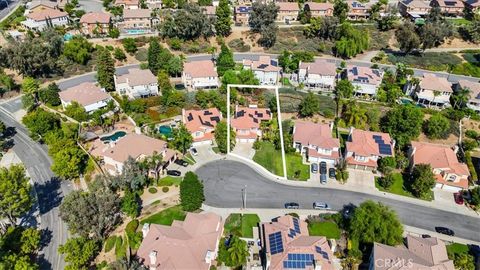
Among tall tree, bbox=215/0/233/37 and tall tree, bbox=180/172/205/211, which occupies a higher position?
tall tree, bbox=215/0/233/37

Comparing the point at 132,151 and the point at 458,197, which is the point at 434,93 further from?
the point at 132,151

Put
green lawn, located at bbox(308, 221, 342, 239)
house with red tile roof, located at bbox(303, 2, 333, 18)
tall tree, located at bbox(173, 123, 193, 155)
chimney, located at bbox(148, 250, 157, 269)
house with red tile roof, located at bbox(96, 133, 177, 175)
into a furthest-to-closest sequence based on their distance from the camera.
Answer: house with red tile roof, located at bbox(303, 2, 333, 18) < tall tree, located at bbox(173, 123, 193, 155) < house with red tile roof, located at bbox(96, 133, 177, 175) < green lawn, located at bbox(308, 221, 342, 239) < chimney, located at bbox(148, 250, 157, 269)

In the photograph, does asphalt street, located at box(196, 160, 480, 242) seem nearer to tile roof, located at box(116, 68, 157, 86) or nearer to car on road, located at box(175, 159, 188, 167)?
car on road, located at box(175, 159, 188, 167)

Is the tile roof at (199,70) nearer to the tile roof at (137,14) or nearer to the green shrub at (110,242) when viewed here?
the tile roof at (137,14)

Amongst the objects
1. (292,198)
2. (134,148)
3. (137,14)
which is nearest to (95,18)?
(137,14)

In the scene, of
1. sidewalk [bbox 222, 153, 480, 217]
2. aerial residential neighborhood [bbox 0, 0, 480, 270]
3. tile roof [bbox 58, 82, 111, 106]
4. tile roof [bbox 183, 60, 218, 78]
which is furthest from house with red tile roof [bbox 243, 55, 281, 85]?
tile roof [bbox 58, 82, 111, 106]

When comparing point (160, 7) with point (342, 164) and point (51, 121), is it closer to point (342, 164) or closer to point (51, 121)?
point (51, 121)
